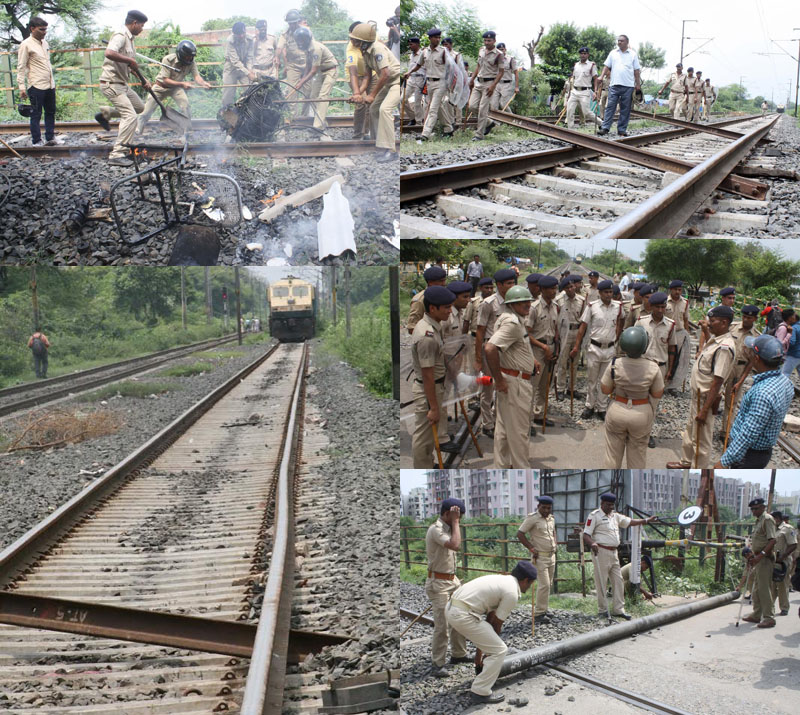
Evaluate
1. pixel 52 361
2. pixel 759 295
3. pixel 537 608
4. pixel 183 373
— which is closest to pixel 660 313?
pixel 759 295

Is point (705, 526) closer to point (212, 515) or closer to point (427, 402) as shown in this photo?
point (427, 402)

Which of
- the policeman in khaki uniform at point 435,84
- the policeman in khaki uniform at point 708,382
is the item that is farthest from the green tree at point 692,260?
the policeman in khaki uniform at point 435,84

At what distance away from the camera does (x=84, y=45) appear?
5.94 m

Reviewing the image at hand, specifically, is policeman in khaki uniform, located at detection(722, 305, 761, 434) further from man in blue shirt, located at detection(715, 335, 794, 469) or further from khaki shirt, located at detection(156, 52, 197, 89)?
khaki shirt, located at detection(156, 52, 197, 89)

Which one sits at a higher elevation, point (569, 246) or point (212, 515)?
point (569, 246)

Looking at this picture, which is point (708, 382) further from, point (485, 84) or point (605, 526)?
point (485, 84)

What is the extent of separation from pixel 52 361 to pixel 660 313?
2260cm

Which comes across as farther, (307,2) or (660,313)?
(307,2)

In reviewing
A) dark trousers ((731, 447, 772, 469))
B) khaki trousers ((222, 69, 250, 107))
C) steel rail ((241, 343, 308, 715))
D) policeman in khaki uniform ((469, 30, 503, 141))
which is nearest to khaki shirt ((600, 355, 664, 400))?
dark trousers ((731, 447, 772, 469))

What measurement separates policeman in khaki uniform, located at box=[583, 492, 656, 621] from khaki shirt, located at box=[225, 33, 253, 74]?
4708 mm

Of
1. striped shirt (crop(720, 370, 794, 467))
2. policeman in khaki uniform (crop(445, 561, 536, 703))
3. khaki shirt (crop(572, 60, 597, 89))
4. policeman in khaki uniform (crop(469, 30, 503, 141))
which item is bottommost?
policeman in khaki uniform (crop(445, 561, 536, 703))

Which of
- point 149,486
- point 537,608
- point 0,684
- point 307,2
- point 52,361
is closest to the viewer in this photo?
point 0,684

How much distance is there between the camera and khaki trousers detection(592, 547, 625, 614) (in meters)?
3.80

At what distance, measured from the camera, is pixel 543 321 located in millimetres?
5398
